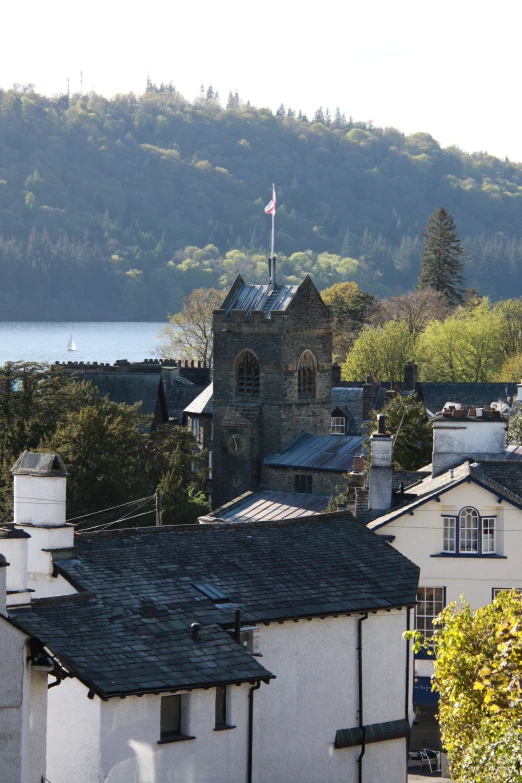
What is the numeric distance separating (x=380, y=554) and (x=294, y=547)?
6.63 ft

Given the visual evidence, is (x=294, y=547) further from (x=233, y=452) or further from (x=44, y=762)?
(x=233, y=452)

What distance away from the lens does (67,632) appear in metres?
22.6

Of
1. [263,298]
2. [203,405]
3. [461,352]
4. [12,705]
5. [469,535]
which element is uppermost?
[263,298]

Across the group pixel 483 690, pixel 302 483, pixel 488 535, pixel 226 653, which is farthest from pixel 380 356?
pixel 483 690

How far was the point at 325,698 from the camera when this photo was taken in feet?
88.1

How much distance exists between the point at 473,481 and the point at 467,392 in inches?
2255

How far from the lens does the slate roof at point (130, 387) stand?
9388 cm

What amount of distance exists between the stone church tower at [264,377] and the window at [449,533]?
39.0 metres

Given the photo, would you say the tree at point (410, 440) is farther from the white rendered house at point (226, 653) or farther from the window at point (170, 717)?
the window at point (170, 717)

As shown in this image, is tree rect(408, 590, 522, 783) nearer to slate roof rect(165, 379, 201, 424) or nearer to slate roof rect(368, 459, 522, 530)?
slate roof rect(368, 459, 522, 530)

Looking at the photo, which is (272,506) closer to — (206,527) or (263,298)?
(263,298)

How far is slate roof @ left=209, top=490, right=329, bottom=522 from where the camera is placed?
66.5 meters

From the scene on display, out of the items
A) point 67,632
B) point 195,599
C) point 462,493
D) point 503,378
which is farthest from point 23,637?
point 503,378

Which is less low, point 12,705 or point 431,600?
point 12,705
